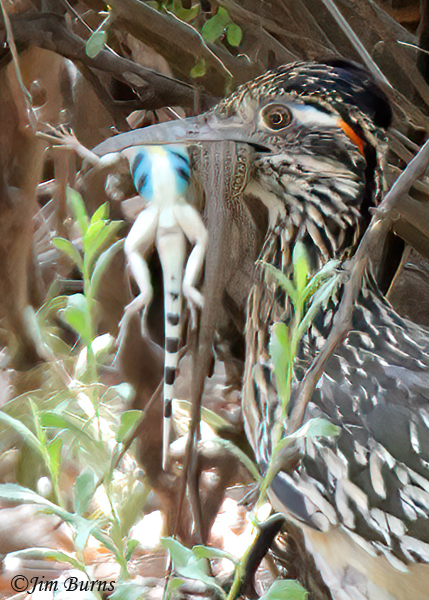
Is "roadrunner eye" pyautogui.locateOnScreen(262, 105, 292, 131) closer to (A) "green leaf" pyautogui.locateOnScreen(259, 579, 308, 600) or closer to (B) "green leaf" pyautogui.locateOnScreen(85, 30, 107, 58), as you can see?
(B) "green leaf" pyautogui.locateOnScreen(85, 30, 107, 58)

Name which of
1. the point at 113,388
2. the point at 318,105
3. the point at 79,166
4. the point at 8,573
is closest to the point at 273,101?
the point at 318,105

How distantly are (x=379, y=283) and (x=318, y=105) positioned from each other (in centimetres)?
28

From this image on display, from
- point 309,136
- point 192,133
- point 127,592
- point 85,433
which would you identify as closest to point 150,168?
point 192,133

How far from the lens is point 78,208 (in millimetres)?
514

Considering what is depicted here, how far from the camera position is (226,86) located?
58 cm

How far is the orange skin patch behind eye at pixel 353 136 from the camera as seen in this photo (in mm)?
535

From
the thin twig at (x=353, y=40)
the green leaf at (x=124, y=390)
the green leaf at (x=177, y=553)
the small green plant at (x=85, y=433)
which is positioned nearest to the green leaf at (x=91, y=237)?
the small green plant at (x=85, y=433)

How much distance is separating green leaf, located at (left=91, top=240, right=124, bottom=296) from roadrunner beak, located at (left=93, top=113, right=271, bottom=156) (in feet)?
0.31

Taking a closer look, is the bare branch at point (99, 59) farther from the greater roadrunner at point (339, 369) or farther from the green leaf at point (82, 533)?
the green leaf at point (82, 533)

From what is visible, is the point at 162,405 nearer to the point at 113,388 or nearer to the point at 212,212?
the point at 113,388

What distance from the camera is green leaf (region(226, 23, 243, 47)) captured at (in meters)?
0.59

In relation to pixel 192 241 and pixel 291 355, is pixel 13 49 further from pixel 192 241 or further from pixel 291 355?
pixel 291 355

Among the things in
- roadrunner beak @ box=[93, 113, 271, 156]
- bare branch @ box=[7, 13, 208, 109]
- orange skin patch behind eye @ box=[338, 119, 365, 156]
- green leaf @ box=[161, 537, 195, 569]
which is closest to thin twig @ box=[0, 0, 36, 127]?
bare branch @ box=[7, 13, 208, 109]

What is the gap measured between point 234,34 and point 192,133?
6.4 inches
